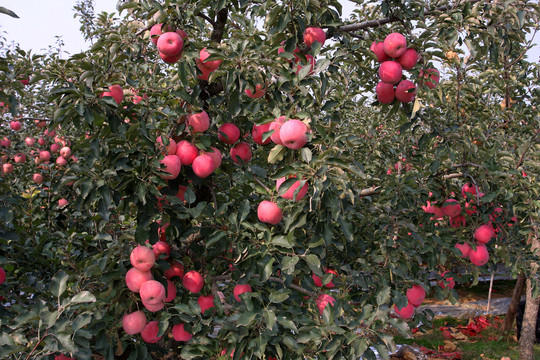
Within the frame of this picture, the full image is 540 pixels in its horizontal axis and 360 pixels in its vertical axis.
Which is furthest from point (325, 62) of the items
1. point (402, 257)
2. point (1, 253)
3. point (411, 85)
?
point (1, 253)

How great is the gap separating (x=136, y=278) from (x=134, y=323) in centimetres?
24

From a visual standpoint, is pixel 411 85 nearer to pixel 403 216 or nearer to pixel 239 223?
pixel 403 216

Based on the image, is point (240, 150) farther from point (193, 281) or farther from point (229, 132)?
point (193, 281)

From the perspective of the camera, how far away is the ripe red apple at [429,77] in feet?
6.93

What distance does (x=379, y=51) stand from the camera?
2316 mm

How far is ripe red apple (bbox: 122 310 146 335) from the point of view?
2104 millimetres

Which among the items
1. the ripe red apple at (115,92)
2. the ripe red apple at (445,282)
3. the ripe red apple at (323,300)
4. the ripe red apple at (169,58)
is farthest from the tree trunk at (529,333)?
the ripe red apple at (115,92)

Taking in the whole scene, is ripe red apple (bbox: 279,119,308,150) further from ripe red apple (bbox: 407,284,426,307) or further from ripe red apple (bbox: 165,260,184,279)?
ripe red apple (bbox: 407,284,426,307)

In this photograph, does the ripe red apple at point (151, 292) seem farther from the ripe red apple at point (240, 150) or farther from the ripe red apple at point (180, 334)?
the ripe red apple at point (240, 150)

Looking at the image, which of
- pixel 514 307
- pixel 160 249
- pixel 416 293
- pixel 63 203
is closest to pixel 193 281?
pixel 160 249

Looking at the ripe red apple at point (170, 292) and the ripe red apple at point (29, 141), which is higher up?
the ripe red apple at point (170, 292)

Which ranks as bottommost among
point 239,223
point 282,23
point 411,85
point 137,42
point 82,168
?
point 239,223

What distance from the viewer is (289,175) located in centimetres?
173

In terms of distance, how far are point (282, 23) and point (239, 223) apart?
3.18ft
